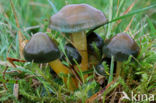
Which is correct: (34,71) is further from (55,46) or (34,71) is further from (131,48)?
(131,48)

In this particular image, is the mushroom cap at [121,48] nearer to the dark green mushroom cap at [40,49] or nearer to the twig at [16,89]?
the dark green mushroom cap at [40,49]

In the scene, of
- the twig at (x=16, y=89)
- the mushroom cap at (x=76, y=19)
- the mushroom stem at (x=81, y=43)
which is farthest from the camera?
the mushroom stem at (x=81, y=43)

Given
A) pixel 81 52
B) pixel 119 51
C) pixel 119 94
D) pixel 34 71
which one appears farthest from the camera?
pixel 81 52

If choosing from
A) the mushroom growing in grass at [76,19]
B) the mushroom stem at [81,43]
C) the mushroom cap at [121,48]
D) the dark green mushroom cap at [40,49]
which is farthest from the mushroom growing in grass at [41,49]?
the mushroom cap at [121,48]

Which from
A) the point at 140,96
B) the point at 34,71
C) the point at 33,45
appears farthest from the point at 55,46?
the point at 140,96

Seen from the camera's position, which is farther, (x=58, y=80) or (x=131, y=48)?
(x=58, y=80)

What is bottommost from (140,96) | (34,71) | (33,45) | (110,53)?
(140,96)

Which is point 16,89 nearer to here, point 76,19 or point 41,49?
point 41,49
